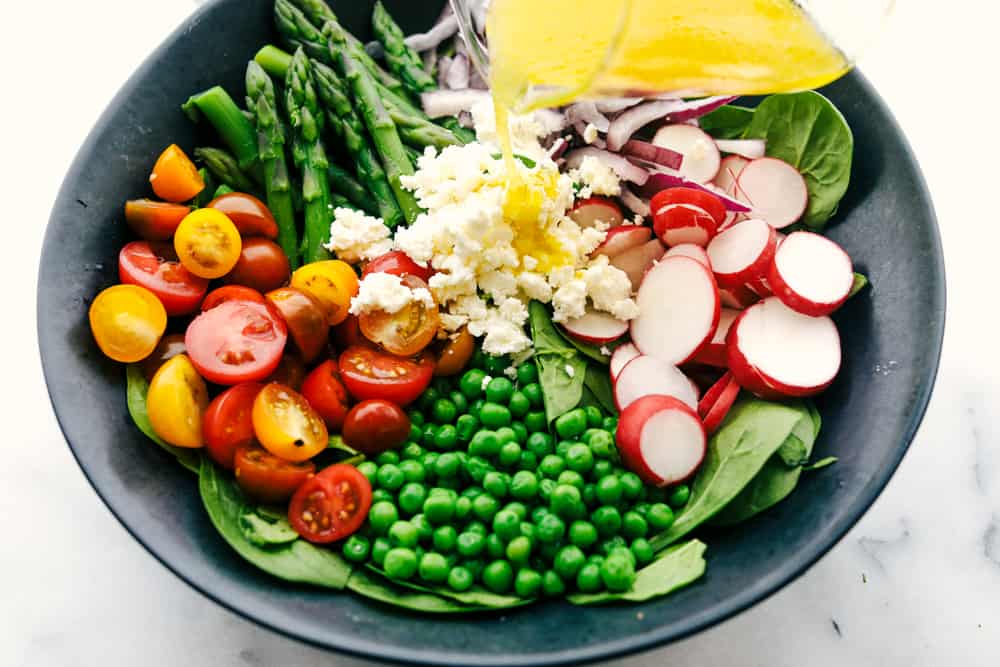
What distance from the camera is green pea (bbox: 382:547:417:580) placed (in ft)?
10.0

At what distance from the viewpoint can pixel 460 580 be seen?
3057mm

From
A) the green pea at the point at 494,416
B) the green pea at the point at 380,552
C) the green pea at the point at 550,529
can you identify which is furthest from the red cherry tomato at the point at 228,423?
the green pea at the point at 550,529

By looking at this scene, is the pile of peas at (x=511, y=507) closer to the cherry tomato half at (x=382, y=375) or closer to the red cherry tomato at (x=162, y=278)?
the cherry tomato half at (x=382, y=375)

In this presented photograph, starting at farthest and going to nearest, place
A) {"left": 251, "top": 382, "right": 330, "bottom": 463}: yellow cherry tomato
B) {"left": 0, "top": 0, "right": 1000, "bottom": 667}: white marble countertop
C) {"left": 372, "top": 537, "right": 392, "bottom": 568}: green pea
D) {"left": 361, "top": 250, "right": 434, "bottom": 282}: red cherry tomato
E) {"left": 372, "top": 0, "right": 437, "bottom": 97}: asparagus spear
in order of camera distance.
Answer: {"left": 372, "top": 0, "right": 437, "bottom": 97}: asparagus spear
{"left": 361, "top": 250, "right": 434, "bottom": 282}: red cherry tomato
{"left": 0, "top": 0, "right": 1000, "bottom": 667}: white marble countertop
{"left": 251, "top": 382, "right": 330, "bottom": 463}: yellow cherry tomato
{"left": 372, "top": 537, "right": 392, "bottom": 568}: green pea

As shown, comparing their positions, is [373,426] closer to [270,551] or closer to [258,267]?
[270,551]

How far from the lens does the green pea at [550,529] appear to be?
3090mm

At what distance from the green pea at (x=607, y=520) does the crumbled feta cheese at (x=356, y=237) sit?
4.46 ft

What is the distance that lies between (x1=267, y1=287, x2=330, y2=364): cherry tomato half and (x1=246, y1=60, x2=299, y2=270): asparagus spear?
43 cm

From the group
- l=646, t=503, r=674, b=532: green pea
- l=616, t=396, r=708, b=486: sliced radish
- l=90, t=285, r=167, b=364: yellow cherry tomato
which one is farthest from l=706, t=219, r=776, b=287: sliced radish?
l=90, t=285, r=167, b=364: yellow cherry tomato

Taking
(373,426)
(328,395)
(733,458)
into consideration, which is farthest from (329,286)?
(733,458)

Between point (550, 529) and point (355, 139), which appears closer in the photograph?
point (550, 529)

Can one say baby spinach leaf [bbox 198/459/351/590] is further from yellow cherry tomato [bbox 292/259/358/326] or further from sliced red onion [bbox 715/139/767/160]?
sliced red onion [bbox 715/139/767/160]

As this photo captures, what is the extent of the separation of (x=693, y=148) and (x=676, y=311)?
2.46 ft

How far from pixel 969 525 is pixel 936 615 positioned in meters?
0.41
